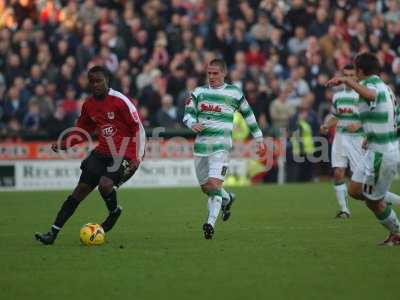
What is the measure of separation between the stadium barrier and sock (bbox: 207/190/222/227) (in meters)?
11.2

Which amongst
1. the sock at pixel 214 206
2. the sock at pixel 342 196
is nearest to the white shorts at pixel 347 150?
the sock at pixel 342 196

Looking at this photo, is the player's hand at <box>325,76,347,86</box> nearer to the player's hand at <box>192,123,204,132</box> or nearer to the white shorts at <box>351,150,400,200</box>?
the white shorts at <box>351,150,400,200</box>

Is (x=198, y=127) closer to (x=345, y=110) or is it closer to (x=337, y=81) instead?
(x=337, y=81)

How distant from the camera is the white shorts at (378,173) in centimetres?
1128

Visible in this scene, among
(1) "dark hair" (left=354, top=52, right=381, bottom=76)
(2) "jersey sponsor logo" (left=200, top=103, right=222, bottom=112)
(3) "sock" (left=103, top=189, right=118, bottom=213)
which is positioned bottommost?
(3) "sock" (left=103, top=189, right=118, bottom=213)

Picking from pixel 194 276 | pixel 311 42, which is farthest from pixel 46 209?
pixel 311 42

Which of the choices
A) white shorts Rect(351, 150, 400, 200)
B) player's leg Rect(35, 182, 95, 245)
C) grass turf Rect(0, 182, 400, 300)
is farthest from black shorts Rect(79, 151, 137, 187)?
white shorts Rect(351, 150, 400, 200)

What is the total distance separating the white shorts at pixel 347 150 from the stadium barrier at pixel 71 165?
8029 millimetres

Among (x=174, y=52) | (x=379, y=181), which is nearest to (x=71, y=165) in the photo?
(x=174, y=52)

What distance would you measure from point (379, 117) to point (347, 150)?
18.2ft

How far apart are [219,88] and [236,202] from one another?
6.40m

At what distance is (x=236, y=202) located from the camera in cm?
1959

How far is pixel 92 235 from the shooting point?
12398 millimetres

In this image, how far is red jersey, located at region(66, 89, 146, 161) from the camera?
41.3 feet
